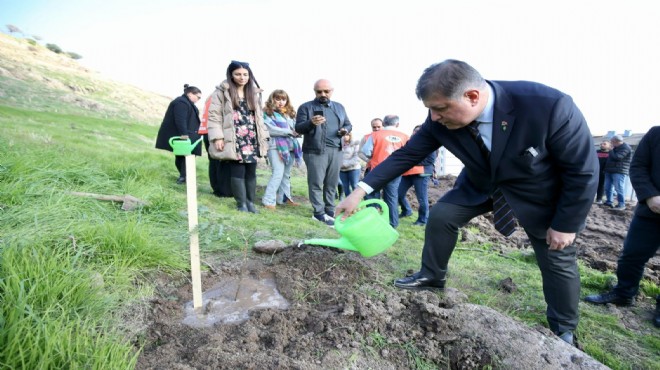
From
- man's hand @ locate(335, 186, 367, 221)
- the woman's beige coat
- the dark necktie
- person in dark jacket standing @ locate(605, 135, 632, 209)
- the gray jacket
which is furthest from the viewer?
person in dark jacket standing @ locate(605, 135, 632, 209)

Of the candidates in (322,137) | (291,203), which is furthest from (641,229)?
(291,203)

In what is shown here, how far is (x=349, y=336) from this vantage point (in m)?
1.84

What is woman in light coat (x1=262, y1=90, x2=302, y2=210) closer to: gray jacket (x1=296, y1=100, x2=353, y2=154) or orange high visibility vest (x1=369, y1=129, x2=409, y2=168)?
gray jacket (x1=296, y1=100, x2=353, y2=154)

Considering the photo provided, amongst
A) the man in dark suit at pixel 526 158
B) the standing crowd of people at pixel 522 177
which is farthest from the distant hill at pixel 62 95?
the man in dark suit at pixel 526 158

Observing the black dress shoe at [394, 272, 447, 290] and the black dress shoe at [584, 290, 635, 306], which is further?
the black dress shoe at [584, 290, 635, 306]

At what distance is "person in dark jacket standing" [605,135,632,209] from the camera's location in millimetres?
9078

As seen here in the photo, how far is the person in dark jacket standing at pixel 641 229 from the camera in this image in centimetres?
283

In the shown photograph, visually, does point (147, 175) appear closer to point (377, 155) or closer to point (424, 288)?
point (377, 155)

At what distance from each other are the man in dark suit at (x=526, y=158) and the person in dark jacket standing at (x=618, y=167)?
8.91 metres

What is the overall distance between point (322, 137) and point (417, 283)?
2.69m

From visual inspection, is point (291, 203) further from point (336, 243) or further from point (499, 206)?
point (499, 206)

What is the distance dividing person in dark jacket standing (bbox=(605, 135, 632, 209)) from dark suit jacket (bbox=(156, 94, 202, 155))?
9.98 metres

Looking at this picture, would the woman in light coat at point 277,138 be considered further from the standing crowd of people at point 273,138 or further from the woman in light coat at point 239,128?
the woman in light coat at point 239,128

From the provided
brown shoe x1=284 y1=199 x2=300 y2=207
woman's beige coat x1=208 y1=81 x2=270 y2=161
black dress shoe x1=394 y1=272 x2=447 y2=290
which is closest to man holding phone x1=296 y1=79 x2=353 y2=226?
woman's beige coat x1=208 y1=81 x2=270 y2=161
